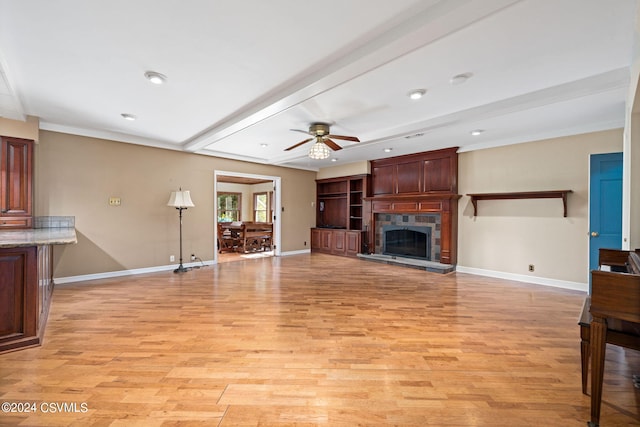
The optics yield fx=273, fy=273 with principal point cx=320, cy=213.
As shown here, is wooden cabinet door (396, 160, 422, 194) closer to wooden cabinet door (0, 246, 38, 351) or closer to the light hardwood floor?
the light hardwood floor

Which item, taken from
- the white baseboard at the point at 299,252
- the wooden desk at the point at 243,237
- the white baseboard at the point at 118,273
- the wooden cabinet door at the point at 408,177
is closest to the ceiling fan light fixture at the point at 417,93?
the wooden cabinet door at the point at 408,177

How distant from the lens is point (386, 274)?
5.27 m

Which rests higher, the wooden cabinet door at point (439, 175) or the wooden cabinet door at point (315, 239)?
the wooden cabinet door at point (439, 175)

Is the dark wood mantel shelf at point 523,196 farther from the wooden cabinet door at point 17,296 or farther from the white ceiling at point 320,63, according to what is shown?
the wooden cabinet door at point 17,296

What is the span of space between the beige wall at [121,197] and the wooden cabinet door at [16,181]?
337mm

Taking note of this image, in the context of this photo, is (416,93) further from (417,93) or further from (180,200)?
(180,200)

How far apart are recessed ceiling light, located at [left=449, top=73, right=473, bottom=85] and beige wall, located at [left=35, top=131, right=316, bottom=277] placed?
504 centimetres

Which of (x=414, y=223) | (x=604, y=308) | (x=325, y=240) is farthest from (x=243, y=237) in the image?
(x=604, y=308)

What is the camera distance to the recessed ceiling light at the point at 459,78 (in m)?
2.67

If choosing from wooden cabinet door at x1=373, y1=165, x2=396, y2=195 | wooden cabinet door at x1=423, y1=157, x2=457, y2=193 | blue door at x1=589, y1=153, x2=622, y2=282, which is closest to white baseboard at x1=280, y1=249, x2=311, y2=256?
wooden cabinet door at x1=373, y1=165, x2=396, y2=195

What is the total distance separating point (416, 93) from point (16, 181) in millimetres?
5384

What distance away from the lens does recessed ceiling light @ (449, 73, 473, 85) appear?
8.76 ft

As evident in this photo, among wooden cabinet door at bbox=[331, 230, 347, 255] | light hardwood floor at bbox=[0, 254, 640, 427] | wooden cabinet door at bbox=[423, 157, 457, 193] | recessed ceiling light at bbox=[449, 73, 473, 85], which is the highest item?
recessed ceiling light at bbox=[449, 73, 473, 85]

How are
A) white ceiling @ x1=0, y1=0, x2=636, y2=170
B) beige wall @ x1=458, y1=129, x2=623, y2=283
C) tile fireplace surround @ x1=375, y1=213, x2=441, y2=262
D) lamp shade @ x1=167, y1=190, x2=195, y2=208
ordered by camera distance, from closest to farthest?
1. white ceiling @ x1=0, y1=0, x2=636, y2=170
2. beige wall @ x1=458, y1=129, x2=623, y2=283
3. lamp shade @ x1=167, y1=190, x2=195, y2=208
4. tile fireplace surround @ x1=375, y1=213, x2=441, y2=262
